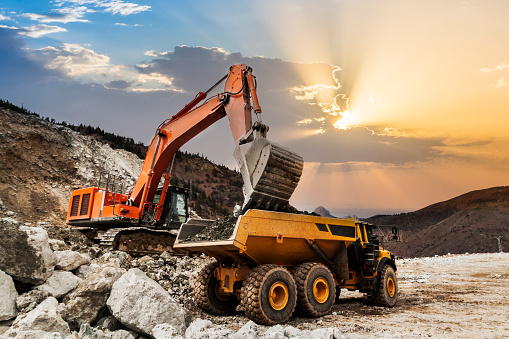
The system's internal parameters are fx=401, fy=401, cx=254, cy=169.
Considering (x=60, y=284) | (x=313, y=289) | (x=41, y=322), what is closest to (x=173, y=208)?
(x=313, y=289)

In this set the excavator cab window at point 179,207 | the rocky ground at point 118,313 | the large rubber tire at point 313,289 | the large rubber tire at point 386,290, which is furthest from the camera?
the excavator cab window at point 179,207

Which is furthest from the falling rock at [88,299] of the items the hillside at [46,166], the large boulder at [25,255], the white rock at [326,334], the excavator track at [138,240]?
the hillside at [46,166]

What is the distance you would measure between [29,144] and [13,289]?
72.8 feet

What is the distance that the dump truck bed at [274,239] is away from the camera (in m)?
6.39

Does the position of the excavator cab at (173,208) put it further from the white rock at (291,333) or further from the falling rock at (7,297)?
the white rock at (291,333)

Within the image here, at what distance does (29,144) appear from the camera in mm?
24656

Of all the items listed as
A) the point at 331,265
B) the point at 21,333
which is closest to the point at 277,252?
the point at 331,265

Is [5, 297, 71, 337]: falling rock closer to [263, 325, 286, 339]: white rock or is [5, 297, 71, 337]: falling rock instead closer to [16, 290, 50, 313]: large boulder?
[16, 290, 50, 313]: large boulder

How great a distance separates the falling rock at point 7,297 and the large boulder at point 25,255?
0.56ft

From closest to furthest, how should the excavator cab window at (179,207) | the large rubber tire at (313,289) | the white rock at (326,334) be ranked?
the white rock at (326,334) < the large rubber tire at (313,289) < the excavator cab window at (179,207)

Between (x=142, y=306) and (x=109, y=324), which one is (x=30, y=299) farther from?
(x=142, y=306)

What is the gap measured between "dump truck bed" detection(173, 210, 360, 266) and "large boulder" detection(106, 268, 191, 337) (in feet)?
4.03

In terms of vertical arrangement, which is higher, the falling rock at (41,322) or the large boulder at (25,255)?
the large boulder at (25,255)

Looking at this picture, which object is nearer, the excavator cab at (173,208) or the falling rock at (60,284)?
the falling rock at (60,284)
